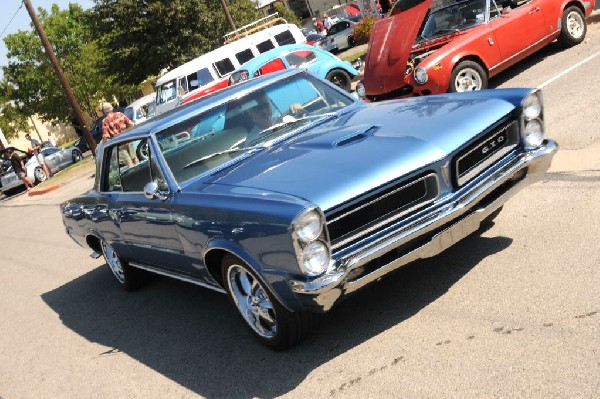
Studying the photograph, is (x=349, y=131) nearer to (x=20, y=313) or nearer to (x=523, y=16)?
(x=20, y=313)

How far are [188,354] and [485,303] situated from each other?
7.16 feet

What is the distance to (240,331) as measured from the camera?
5223mm

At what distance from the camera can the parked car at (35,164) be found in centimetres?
2445

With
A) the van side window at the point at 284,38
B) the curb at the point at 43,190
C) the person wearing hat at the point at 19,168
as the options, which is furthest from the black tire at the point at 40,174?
the van side window at the point at 284,38

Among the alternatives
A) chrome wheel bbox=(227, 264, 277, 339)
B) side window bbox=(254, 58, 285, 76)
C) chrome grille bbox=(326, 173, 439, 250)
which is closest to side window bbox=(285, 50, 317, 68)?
side window bbox=(254, 58, 285, 76)

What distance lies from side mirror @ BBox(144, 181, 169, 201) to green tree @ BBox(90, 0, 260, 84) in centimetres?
2931

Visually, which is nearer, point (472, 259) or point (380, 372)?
point (380, 372)

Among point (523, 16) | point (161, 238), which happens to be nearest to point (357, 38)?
point (523, 16)

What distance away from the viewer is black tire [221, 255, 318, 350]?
4293mm

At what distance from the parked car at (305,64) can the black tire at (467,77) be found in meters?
5.55

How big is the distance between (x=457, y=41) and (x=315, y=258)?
7.02 m

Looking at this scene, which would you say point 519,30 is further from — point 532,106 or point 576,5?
point 532,106

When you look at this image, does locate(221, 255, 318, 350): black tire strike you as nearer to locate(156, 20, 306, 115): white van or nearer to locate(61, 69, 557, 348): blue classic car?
locate(61, 69, 557, 348): blue classic car

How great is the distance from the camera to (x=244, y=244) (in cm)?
416
